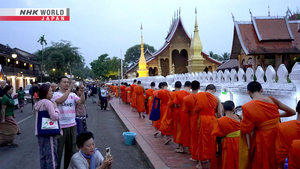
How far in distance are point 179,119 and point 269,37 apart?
40.6 feet

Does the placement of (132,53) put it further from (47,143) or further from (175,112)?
(47,143)

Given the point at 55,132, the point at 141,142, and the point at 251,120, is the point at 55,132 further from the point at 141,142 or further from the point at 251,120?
the point at 141,142

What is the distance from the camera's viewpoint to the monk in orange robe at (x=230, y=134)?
12.9ft

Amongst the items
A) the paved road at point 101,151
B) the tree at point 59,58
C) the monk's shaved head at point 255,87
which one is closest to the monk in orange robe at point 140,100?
the paved road at point 101,151

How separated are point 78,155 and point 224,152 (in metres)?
2.22

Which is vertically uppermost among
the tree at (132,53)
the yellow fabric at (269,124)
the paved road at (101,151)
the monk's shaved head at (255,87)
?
the tree at (132,53)

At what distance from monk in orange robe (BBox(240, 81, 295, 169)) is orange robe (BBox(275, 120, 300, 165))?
136mm

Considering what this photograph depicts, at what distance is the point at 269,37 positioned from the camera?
53.0 feet

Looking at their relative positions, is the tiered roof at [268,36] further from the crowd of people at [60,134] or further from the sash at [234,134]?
the crowd of people at [60,134]

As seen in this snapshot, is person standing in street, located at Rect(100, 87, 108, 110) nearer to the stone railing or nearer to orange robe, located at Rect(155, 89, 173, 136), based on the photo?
the stone railing

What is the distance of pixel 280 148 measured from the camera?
301 centimetres

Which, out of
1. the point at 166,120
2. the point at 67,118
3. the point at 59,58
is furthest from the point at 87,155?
the point at 59,58

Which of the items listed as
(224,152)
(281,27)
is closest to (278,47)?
(281,27)

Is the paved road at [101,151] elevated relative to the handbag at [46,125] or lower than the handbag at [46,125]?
lower
